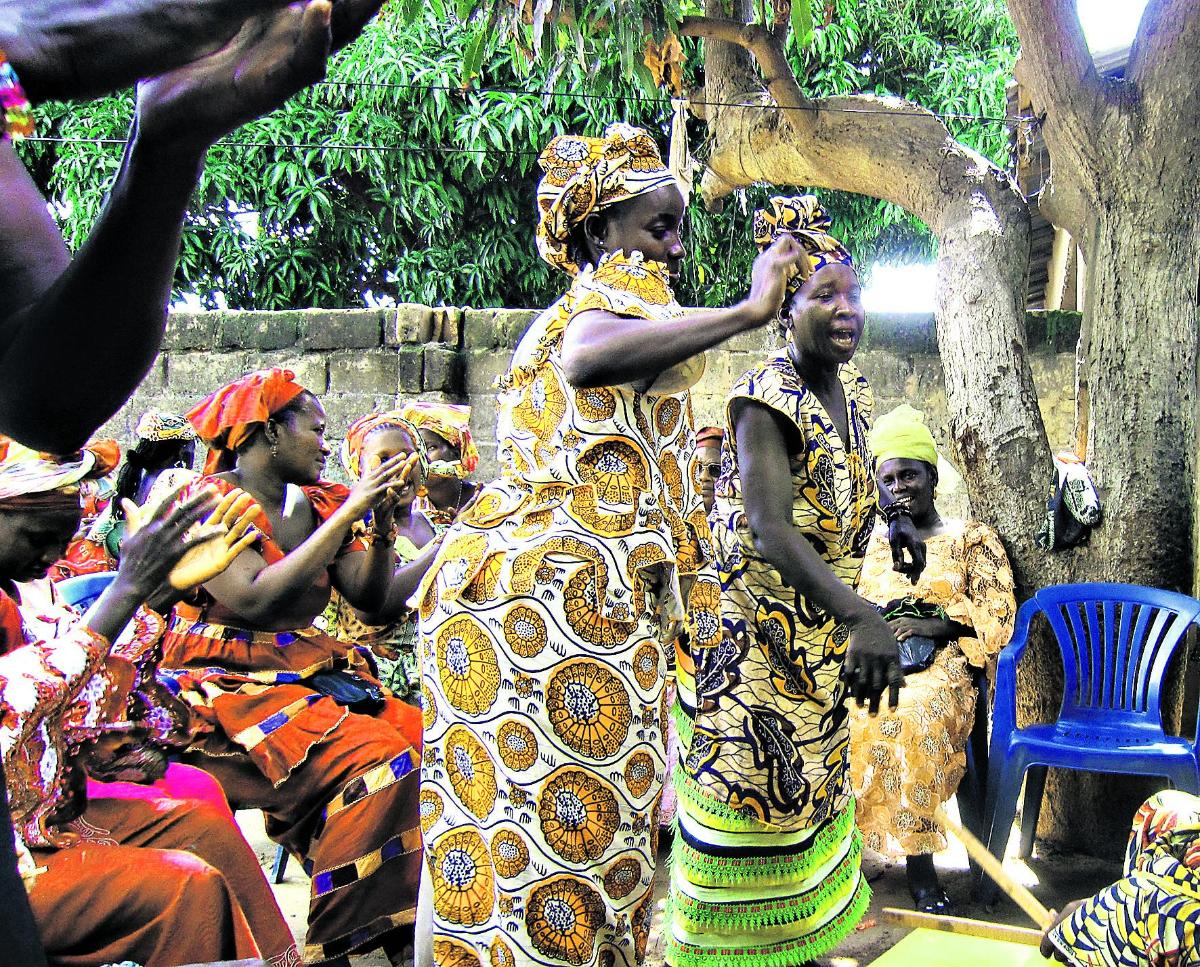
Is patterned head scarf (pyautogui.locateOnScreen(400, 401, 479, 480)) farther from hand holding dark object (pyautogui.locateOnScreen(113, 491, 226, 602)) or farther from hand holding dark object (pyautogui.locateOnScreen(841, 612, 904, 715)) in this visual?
hand holding dark object (pyautogui.locateOnScreen(113, 491, 226, 602))

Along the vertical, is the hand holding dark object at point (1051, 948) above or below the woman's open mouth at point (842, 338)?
below

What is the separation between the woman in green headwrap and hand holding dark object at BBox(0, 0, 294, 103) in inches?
98.1

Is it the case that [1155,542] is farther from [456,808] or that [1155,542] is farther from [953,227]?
[456,808]

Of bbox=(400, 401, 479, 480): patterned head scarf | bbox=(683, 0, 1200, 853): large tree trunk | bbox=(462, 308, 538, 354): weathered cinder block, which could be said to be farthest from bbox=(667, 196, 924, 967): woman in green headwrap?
bbox=(462, 308, 538, 354): weathered cinder block

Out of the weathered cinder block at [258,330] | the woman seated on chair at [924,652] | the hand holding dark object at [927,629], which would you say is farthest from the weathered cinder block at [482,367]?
the hand holding dark object at [927,629]

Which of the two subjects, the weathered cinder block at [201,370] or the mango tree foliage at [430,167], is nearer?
the weathered cinder block at [201,370]

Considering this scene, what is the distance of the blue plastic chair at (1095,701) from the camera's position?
167 inches

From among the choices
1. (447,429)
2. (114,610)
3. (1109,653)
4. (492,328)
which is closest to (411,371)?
(492,328)

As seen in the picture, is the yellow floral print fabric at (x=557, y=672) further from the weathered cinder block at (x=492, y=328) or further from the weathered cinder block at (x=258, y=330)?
the weathered cinder block at (x=258, y=330)

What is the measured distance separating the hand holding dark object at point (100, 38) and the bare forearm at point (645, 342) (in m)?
1.77

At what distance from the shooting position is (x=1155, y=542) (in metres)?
4.67

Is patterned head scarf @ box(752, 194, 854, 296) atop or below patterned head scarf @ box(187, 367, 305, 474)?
atop

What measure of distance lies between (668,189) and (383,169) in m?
9.78

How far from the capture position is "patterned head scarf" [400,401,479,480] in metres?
5.11
